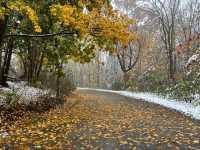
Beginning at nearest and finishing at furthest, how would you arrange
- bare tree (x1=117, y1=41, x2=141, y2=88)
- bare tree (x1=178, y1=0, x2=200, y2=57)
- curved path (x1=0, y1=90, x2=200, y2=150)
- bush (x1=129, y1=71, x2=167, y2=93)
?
curved path (x1=0, y1=90, x2=200, y2=150), bush (x1=129, y1=71, x2=167, y2=93), bare tree (x1=178, y1=0, x2=200, y2=57), bare tree (x1=117, y1=41, x2=141, y2=88)

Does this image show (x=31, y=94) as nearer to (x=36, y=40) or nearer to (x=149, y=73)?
(x=36, y=40)

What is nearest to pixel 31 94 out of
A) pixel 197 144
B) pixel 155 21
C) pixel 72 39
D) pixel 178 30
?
pixel 72 39

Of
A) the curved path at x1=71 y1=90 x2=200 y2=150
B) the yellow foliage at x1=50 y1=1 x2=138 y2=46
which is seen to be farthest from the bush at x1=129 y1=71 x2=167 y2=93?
the yellow foliage at x1=50 y1=1 x2=138 y2=46

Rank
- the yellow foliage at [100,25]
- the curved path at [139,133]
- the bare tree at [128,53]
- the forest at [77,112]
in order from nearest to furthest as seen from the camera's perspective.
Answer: the curved path at [139,133] < the forest at [77,112] < the yellow foliage at [100,25] < the bare tree at [128,53]

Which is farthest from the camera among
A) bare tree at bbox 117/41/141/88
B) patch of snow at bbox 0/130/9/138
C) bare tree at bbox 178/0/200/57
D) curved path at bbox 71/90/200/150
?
bare tree at bbox 117/41/141/88

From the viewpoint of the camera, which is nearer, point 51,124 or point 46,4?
point 51,124

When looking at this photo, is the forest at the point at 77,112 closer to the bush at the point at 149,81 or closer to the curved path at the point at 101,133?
the curved path at the point at 101,133

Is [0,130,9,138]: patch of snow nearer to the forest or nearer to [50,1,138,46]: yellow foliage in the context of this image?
the forest

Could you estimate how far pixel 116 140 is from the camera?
9.55m

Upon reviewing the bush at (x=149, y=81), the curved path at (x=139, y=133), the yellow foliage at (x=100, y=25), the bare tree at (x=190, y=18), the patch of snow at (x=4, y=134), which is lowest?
the curved path at (x=139, y=133)

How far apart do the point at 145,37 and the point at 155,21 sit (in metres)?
3.85

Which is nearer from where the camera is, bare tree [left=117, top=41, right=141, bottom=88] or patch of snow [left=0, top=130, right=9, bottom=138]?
patch of snow [left=0, top=130, right=9, bottom=138]

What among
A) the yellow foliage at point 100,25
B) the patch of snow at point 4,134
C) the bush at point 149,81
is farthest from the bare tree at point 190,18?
the patch of snow at point 4,134

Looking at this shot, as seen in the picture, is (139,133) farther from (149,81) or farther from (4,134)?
(149,81)
